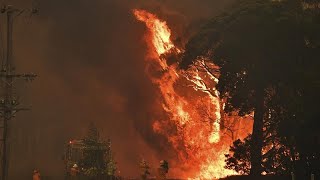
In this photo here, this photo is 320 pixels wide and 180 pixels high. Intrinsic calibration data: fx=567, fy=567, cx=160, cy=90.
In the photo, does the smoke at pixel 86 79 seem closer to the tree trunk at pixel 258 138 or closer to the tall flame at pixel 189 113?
the tall flame at pixel 189 113

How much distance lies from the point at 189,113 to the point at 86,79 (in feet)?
39.4

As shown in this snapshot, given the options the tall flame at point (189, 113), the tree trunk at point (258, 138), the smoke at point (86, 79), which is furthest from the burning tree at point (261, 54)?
the smoke at point (86, 79)

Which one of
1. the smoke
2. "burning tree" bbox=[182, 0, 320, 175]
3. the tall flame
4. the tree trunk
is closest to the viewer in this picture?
"burning tree" bbox=[182, 0, 320, 175]

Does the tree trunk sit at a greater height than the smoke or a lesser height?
lesser

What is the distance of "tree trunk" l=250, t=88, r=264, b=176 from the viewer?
1261 inches

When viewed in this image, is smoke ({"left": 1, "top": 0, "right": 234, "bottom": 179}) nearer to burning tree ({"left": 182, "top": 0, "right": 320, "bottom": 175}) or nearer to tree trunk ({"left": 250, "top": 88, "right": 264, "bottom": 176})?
burning tree ({"left": 182, "top": 0, "right": 320, "bottom": 175})

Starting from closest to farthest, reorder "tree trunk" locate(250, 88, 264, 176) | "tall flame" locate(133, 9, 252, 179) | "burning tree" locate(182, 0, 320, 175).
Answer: "burning tree" locate(182, 0, 320, 175) < "tree trunk" locate(250, 88, 264, 176) < "tall flame" locate(133, 9, 252, 179)

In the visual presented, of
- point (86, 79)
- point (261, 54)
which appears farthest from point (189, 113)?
point (261, 54)

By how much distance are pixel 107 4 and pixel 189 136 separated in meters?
16.0

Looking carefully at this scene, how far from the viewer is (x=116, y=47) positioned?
178 feet

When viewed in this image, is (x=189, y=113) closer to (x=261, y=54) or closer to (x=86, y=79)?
(x=86, y=79)

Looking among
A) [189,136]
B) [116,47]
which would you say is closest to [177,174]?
[189,136]

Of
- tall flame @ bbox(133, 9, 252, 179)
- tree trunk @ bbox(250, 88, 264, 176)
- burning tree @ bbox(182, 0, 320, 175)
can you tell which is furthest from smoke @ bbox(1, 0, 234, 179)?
tree trunk @ bbox(250, 88, 264, 176)

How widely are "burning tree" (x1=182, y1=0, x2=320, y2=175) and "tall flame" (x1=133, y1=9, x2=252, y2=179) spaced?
9.58 m
